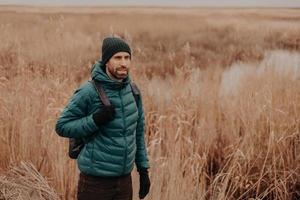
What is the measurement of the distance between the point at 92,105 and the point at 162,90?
2904 mm

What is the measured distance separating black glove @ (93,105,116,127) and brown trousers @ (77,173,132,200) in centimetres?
28

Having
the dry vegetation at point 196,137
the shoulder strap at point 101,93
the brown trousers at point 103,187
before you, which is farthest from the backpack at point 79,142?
the dry vegetation at point 196,137

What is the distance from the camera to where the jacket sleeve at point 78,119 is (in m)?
2.28

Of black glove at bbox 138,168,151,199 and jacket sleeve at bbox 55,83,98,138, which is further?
black glove at bbox 138,168,151,199

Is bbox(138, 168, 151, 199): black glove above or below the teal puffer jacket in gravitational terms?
below

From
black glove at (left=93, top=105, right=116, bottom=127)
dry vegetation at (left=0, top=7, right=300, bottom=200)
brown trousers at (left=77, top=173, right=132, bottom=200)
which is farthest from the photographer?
dry vegetation at (left=0, top=7, right=300, bottom=200)

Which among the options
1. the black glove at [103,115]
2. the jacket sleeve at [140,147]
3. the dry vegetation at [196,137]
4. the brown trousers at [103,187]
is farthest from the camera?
the dry vegetation at [196,137]

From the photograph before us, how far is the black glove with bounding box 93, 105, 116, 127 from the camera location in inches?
88.0

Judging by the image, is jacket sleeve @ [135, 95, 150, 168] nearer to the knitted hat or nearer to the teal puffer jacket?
the teal puffer jacket

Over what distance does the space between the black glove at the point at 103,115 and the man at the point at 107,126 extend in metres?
0.02

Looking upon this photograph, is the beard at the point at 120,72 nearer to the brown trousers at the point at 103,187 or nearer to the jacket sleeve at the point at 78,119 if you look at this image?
the jacket sleeve at the point at 78,119

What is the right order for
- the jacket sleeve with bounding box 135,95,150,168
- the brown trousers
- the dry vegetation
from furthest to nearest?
the dry vegetation, the jacket sleeve with bounding box 135,95,150,168, the brown trousers

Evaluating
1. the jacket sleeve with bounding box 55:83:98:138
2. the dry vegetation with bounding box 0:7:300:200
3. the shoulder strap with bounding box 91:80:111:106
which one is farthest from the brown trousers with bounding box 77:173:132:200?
the dry vegetation with bounding box 0:7:300:200

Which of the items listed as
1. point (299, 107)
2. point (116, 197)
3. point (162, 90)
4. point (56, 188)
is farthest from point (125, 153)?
point (162, 90)
